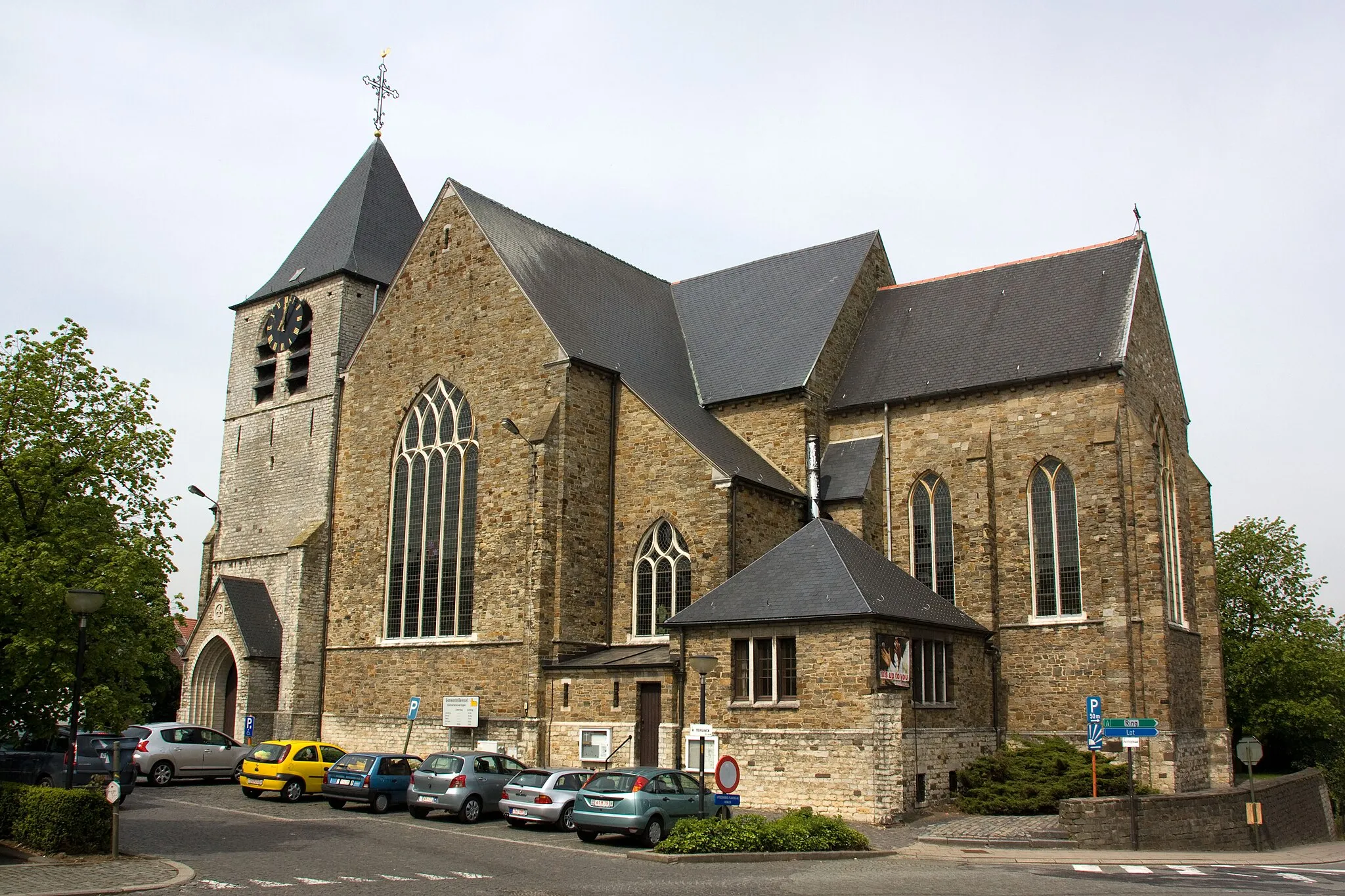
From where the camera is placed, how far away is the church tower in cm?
3173

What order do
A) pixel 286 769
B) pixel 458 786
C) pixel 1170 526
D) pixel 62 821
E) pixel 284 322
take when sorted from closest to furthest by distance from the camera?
pixel 62 821 → pixel 458 786 → pixel 286 769 → pixel 1170 526 → pixel 284 322

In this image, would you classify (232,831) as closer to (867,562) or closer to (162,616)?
(162,616)

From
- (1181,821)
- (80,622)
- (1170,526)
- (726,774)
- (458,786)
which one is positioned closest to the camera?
(80,622)

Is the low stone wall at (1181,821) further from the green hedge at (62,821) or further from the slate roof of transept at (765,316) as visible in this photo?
the green hedge at (62,821)

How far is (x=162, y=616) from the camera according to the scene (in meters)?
19.4

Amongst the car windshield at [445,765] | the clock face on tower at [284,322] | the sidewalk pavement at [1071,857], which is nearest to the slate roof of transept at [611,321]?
the clock face on tower at [284,322]

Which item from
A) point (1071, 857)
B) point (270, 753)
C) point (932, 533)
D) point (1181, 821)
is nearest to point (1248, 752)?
point (1181, 821)

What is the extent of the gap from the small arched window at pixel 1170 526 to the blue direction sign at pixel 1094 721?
475 centimetres

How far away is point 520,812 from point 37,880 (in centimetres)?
815

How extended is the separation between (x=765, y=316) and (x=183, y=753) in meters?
19.3

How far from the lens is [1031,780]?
23.5 meters

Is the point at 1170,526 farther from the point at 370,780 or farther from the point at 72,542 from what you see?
the point at 72,542

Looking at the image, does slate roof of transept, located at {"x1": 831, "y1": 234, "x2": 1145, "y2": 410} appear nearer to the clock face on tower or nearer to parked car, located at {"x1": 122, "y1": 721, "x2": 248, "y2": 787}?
the clock face on tower

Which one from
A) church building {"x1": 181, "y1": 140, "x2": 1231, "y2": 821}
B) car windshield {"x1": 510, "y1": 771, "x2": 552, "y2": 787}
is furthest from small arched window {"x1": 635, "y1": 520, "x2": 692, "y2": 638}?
car windshield {"x1": 510, "y1": 771, "x2": 552, "y2": 787}
